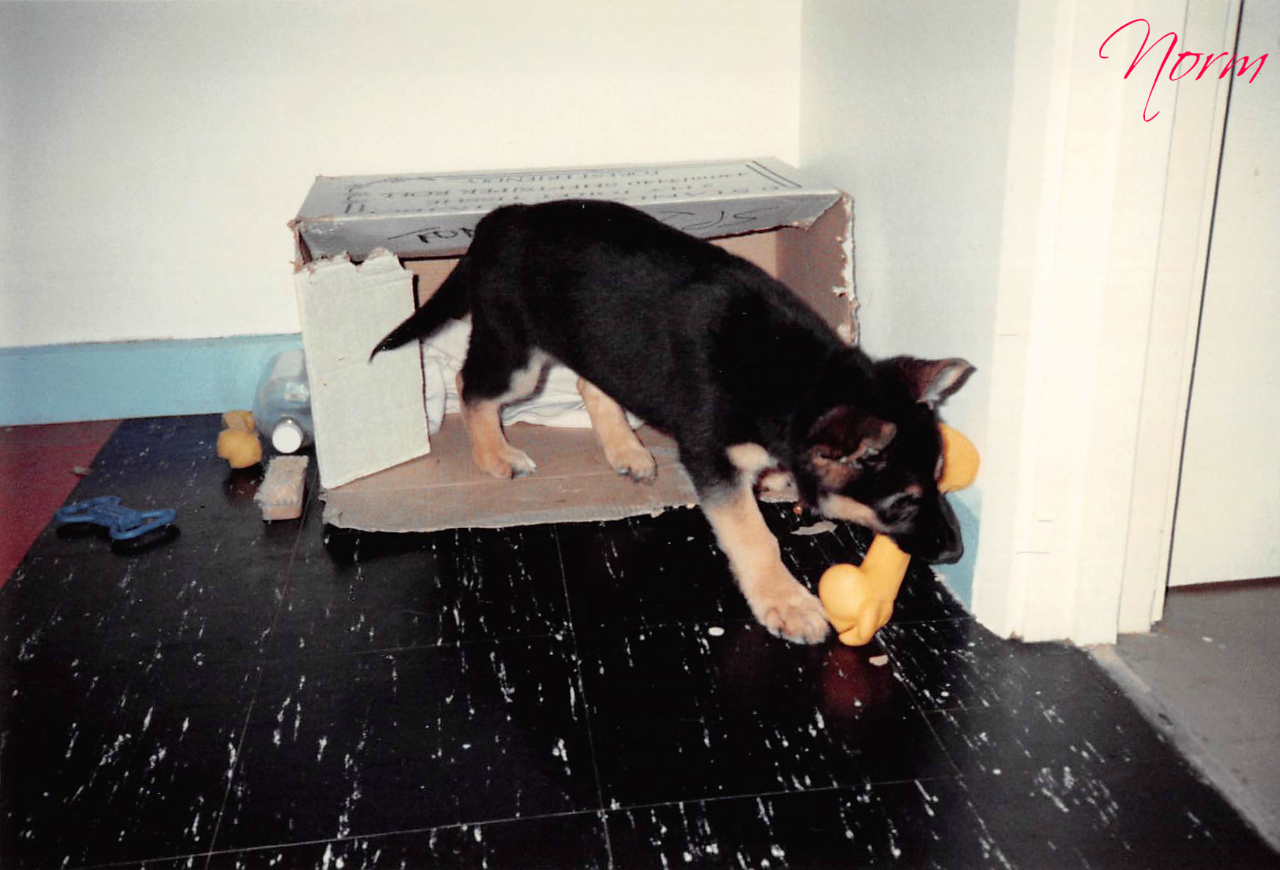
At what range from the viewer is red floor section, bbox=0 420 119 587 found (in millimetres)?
2986

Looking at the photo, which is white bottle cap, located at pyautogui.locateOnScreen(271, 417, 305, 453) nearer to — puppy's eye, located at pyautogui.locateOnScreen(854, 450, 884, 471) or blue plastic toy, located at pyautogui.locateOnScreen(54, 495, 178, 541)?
blue plastic toy, located at pyautogui.locateOnScreen(54, 495, 178, 541)

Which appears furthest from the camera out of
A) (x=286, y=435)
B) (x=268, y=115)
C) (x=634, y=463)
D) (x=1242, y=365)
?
(x=268, y=115)

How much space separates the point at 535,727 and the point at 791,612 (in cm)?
Answer: 66

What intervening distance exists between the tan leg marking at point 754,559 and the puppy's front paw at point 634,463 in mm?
743

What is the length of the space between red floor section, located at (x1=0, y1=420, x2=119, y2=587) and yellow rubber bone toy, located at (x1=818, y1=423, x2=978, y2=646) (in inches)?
83.4

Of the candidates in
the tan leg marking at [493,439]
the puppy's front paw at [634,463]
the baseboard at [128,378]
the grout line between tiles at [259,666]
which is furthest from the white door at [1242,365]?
the baseboard at [128,378]

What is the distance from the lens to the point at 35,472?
3.46 metres

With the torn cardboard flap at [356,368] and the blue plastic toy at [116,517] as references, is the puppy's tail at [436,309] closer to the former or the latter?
the torn cardboard flap at [356,368]

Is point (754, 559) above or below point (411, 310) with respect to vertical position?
below

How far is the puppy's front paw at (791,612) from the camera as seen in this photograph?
2357 mm

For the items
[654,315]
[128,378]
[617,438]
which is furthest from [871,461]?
[128,378]

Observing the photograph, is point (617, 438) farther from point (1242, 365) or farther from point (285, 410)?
point (1242, 365)

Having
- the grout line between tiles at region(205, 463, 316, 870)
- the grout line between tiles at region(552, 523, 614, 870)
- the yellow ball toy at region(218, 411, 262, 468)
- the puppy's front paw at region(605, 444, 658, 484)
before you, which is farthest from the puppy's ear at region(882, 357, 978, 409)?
the yellow ball toy at region(218, 411, 262, 468)
